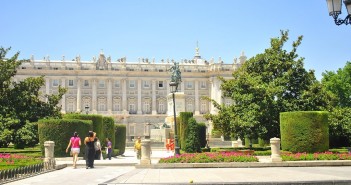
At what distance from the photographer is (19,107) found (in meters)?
35.4

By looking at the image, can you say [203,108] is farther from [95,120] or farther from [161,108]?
[95,120]

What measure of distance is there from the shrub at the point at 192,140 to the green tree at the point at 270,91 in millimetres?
2589

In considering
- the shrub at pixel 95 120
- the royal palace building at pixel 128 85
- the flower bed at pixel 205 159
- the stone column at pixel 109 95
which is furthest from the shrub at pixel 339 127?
the stone column at pixel 109 95

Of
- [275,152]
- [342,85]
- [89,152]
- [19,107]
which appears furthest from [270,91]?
[342,85]

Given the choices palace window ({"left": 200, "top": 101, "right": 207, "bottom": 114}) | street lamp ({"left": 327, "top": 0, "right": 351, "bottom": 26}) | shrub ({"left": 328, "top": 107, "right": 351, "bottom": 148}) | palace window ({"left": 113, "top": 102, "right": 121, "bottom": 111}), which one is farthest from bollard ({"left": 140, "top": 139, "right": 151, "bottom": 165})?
palace window ({"left": 200, "top": 101, "right": 207, "bottom": 114})

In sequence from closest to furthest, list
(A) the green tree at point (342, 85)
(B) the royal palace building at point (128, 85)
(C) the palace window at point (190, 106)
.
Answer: (A) the green tree at point (342, 85) → (B) the royal palace building at point (128, 85) → (C) the palace window at point (190, 106)

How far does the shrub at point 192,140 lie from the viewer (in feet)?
99.7

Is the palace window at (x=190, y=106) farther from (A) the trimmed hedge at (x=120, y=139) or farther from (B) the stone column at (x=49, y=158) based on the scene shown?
(B) the stone column at (x=49, y=158)

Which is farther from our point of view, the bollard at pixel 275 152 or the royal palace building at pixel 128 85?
the royal palace building at pixel 128 85

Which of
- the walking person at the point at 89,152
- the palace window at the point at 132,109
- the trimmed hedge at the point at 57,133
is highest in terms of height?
the palace window at the point at 132,109

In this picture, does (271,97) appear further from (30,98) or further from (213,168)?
(30,98)

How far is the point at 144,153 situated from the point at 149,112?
78.5 meters

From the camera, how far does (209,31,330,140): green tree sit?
31578mm

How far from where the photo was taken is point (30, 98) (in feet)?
118
